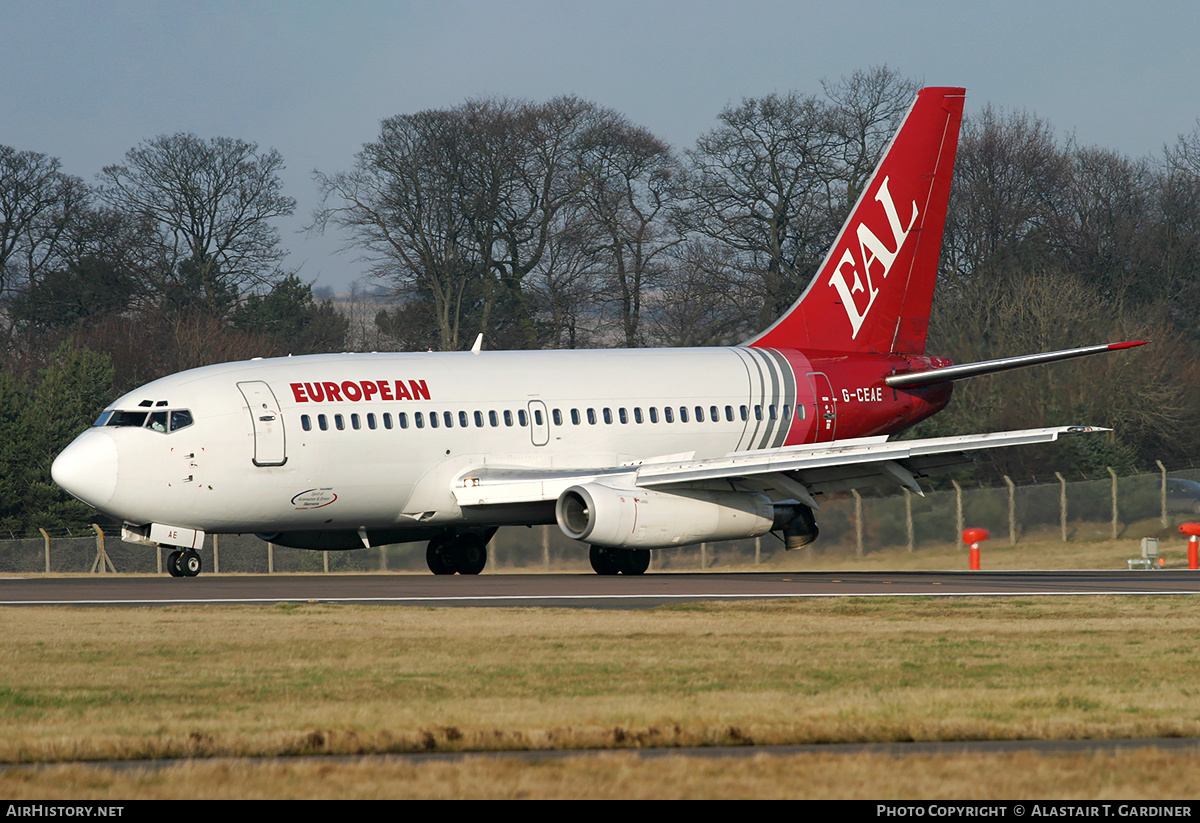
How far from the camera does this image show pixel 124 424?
2581 centimetres

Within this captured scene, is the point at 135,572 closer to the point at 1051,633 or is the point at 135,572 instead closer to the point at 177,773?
the point at 1051,633

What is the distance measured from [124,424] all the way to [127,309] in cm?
4762

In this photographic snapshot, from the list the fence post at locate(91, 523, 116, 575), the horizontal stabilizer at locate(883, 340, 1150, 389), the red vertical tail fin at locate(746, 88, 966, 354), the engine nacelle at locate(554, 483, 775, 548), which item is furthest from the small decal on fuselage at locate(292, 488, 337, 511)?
the fence post at locate(91, 523, 116, 575)

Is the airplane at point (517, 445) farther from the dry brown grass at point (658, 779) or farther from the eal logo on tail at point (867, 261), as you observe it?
the dry brown grass at point (658, 779)

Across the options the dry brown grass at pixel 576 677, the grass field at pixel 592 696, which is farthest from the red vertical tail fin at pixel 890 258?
the grass field at pixel 592 696

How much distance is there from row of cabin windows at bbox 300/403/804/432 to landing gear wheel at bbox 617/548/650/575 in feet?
7.82

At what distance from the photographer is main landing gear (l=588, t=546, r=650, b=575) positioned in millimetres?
28812

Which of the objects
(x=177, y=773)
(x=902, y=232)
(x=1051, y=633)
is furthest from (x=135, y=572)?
(x=177, y=773)

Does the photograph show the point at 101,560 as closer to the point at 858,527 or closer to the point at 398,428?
the point at 398,428

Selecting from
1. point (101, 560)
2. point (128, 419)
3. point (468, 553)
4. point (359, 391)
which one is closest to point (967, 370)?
point (468, 553)

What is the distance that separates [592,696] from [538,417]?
17.1 meters

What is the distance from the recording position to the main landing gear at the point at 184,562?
86.9ft

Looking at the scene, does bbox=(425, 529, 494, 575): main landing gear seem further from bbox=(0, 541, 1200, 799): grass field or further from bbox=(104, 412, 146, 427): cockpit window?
bbox=(0, 541, 1200, 799): grass field

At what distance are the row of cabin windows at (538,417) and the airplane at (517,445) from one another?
0.10 feet
